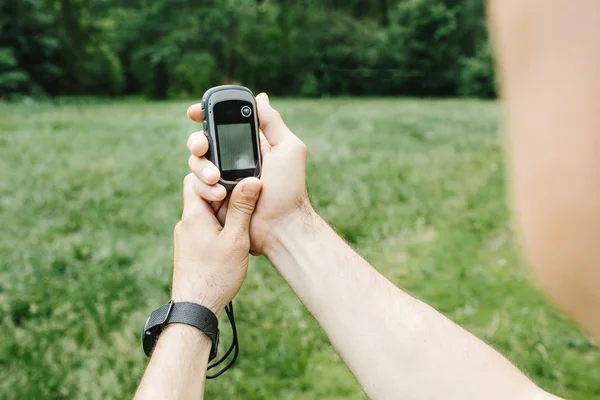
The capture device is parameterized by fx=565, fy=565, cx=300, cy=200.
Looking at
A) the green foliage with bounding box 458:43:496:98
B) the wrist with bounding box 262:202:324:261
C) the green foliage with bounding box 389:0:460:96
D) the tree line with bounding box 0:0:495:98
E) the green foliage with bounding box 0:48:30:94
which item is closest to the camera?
the wrist with bounding box 262:202:324:261

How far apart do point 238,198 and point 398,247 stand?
9.68ft

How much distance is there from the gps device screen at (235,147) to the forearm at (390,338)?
1.26 ft

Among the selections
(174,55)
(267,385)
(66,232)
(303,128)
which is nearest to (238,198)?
(267,385)

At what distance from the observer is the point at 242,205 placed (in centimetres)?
180

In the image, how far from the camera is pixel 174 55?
27.2 m

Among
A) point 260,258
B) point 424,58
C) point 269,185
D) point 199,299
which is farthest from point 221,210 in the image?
point 424,58

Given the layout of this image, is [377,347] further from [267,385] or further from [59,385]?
[59,385]

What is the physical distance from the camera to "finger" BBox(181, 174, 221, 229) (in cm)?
183

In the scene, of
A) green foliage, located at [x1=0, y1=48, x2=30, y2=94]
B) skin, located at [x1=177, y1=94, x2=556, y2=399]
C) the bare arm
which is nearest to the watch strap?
skin, located at [x1=177, y1=94, x2=556, y2=399]

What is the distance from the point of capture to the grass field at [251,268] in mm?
2883

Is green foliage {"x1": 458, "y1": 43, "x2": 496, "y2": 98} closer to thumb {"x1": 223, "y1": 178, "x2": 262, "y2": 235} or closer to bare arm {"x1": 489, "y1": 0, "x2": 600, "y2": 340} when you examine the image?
thumb {"x1": 223, "y1": 178, "x2": 262, "y2": 235}

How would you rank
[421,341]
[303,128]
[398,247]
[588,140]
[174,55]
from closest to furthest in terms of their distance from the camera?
1. [588,140]
2. [421,341]
3. [398,247]
4. [303,128]
5. [174,55]

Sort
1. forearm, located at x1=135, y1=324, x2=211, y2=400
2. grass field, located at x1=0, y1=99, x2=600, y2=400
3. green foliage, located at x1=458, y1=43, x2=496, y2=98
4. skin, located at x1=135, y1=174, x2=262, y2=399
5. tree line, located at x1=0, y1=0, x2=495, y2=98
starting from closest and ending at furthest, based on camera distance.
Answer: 1. forearm, located at x1=135, y1=324, x2=211, y2=400
2. skin, located at x1=135, y1=174, x2=262, y2=399
3. grass field, located at x1=0, y1=99, x2=600, y2=400
4. tree line, located at x1=0, y1=0, x2=495, y2=98
5. green foliage, located at x1=458, y1=43, x2=496, y2=98

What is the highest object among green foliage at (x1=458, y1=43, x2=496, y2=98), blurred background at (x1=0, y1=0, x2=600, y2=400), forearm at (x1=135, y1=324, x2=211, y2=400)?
forearm at (x1=135, y1=324, x2=211, y2=400)
